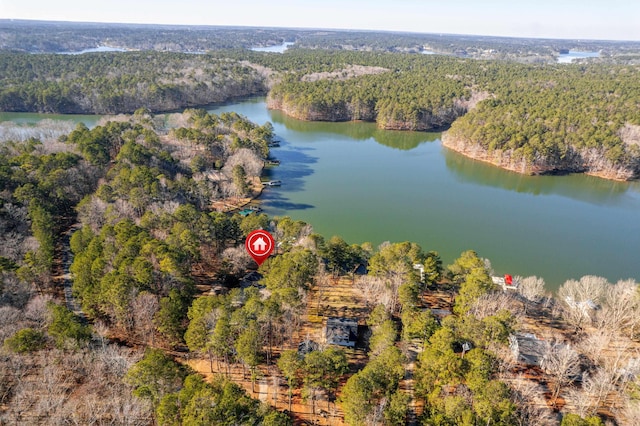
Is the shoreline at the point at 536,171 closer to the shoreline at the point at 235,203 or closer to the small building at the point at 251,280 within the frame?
the shoreline at the point at 235,203

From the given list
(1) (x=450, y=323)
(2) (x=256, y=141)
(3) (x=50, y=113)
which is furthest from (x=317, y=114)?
(1) (x=450, y=323)

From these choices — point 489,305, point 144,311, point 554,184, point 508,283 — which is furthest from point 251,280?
point 554,184

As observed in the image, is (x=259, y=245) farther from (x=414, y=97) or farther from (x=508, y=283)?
(x=414, y=97)

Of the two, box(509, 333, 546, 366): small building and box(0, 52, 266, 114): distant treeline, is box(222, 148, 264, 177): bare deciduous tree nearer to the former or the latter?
box(509, 333, 546, 366): small building

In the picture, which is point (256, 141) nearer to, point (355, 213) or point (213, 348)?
point (355, 213)

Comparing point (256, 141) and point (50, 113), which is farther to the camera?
point (50, 113)

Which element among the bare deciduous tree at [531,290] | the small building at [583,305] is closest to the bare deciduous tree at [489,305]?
the bare deciduous tree at [531,290]
